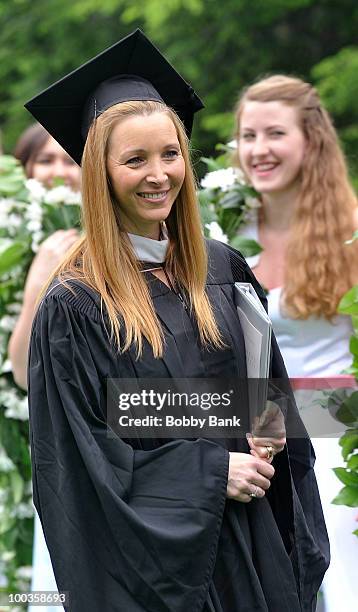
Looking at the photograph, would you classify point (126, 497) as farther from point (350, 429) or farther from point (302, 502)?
point (350, 429)

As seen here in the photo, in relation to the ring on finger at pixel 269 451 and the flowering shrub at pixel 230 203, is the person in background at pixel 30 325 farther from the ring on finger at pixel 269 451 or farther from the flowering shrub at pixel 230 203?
the ring on finger at pixel 269 451

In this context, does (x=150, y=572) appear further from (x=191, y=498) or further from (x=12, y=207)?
(x=12, y=207)

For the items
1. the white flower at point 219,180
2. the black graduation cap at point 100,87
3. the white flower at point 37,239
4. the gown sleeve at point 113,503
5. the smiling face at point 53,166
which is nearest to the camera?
the gown sleeve at point 113,503

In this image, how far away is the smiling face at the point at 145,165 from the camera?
319cm

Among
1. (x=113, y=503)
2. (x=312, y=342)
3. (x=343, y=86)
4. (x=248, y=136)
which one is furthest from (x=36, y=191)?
(x=343, y=86)

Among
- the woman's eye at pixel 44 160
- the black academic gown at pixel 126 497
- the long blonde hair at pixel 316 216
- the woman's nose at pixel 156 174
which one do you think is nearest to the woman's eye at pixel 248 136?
the long blonde hair at pixel 316 216

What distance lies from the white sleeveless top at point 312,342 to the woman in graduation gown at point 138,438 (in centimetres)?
133

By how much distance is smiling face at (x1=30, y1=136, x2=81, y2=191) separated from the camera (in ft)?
18.7

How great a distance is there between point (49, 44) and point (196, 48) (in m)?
2.10

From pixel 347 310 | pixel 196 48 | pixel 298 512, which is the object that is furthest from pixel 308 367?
pixel 196 48

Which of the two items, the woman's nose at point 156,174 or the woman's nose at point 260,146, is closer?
the woman's nose at point 156,174

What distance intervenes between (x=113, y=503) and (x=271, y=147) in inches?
91.7

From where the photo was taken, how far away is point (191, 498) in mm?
3029

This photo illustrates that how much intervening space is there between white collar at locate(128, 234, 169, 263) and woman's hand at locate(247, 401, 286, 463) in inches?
20.0
